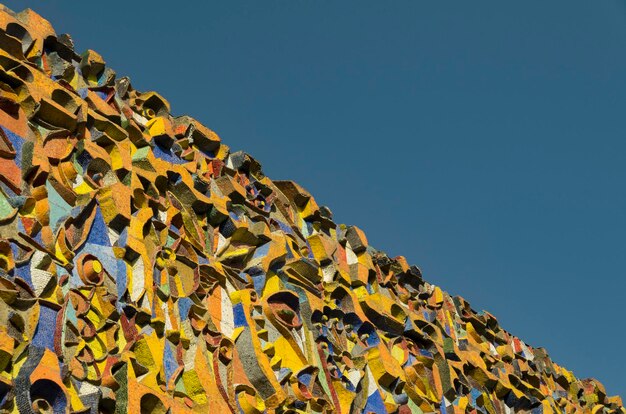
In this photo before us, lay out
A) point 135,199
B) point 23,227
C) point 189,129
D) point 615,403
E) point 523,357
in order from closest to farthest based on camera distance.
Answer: point 23,227
point 135,199
point 189,129
point 523,357
point 615,403

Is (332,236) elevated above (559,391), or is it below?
below

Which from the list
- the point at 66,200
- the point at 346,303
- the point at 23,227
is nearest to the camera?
the point at 23,227

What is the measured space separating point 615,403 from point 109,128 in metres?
8.25

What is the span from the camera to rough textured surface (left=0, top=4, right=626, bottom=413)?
7273 millimetres

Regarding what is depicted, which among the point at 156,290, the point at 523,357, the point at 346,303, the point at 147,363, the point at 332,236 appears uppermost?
the point at 523,357

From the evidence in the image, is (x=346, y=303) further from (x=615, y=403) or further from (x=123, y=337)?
(x=615, y=403)

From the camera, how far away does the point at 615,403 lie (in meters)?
14.8

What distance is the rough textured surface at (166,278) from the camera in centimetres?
727

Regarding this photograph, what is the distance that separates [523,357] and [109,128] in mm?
6098

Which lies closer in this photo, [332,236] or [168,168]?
[168,168]

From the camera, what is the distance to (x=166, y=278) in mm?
8438

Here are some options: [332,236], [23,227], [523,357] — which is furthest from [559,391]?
[23,227]

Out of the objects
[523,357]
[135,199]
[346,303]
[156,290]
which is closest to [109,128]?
[135,199]

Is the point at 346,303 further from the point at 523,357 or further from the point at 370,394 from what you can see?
the point at 523,357
